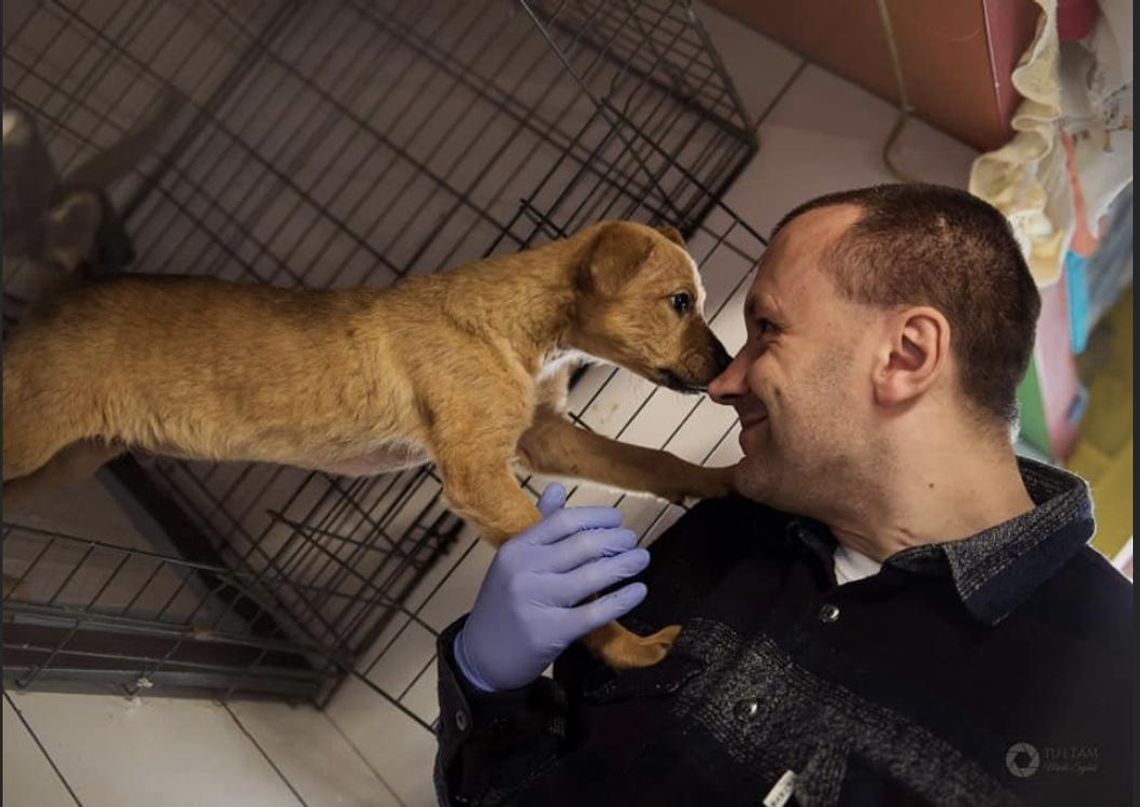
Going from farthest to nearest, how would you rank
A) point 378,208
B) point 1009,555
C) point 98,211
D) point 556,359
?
point 378,208
point 556,359
point 98,211
point 1009,555

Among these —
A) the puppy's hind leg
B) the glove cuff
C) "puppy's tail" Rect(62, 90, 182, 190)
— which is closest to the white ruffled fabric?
the glove cuff

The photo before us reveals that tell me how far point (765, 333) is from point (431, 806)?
3.16 feet

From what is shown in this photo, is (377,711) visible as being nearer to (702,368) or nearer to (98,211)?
(702,368)

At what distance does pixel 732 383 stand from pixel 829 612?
31 centimetres

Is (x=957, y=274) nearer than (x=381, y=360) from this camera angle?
Yes

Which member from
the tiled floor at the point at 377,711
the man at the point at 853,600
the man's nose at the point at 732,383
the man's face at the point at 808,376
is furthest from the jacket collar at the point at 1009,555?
the tiled floor at the point at 377,711

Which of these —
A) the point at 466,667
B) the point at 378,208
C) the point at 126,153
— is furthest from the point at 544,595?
the point at 378,208

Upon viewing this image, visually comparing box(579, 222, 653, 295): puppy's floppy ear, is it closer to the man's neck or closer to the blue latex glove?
the blue latex glove

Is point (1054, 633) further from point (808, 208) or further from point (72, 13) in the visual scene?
point (72, 13)

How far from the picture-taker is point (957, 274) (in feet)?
3.81

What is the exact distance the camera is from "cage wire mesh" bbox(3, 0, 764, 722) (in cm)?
151

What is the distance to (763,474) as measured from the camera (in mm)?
1231

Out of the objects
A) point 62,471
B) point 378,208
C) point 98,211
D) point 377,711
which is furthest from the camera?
→ point 378,208

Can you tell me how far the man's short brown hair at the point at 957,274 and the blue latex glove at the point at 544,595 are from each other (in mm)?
437
